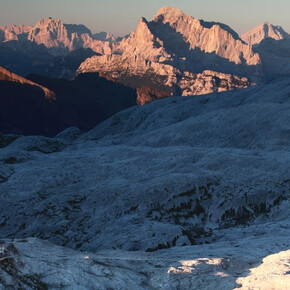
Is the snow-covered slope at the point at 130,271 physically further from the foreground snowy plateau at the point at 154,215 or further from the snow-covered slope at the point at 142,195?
the snow-covered slope at the point at 142,195

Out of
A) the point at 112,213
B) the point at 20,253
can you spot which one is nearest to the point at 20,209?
the point at 112,213

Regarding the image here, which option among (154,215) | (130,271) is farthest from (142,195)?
(130,271)

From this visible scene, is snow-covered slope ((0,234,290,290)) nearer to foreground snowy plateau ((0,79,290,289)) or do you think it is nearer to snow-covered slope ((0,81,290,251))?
foreground snowy plateau ((0,79,290,289))

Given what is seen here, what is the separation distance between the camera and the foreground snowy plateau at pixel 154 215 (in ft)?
107

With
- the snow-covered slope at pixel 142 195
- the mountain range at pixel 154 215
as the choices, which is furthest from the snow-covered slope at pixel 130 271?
the snow-covered slope at pixel 142 195

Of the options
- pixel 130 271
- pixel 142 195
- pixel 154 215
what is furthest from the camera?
pixel 142 195

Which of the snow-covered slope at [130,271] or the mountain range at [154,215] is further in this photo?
the mountain range at [154,215]

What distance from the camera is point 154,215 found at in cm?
7025

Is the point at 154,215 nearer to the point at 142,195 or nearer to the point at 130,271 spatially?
the point at 142,195

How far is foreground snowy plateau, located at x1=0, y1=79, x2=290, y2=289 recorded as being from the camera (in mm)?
32469

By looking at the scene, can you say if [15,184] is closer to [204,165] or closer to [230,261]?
[204,165]

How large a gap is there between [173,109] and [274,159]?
360 feet

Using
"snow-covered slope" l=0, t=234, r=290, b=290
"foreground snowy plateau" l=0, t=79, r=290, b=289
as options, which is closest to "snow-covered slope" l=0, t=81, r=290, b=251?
"foreground snowy plateau" l=0, t=79, r=290, b=289

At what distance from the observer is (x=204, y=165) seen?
280 ft
